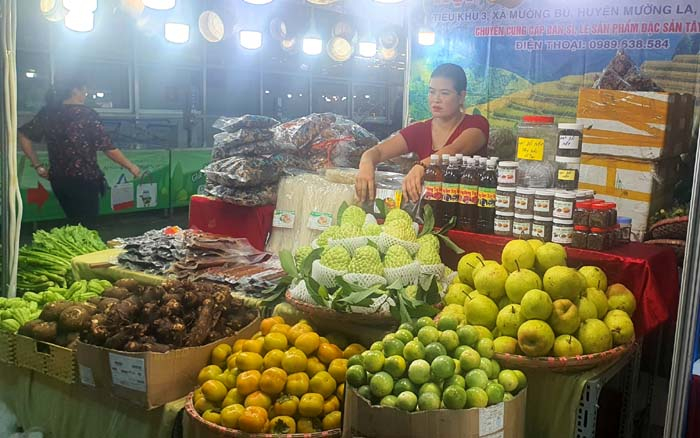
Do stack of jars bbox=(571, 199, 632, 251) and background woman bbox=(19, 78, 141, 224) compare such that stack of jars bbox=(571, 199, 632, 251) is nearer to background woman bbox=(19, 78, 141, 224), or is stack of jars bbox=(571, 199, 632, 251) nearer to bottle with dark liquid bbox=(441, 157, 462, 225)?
bottle with dark liquid bbox=(441, 157, 462, 225)

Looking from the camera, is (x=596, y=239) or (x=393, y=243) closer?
(x=596, y=239)

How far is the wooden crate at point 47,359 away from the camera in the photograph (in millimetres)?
2734

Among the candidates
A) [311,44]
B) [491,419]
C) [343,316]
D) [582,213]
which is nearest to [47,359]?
[343,316]

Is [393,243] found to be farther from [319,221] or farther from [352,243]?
[319,221]

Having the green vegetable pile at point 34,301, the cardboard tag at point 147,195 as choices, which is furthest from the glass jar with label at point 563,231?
the cardboard tag at point 147,195

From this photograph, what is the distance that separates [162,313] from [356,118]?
436 inches

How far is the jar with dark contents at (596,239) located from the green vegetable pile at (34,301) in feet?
7.26

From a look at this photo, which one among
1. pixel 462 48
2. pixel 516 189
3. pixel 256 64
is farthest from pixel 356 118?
pixel 516 189

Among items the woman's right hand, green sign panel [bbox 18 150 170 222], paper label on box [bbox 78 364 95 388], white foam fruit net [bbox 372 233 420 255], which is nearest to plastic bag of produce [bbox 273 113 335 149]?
the woman's right hand

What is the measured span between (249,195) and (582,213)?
80.6 inches

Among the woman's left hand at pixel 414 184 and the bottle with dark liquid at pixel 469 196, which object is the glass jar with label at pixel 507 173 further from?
the woman's left hand at pixel 414 184

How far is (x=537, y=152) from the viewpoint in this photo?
274 cm

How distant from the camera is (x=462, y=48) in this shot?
4668 millimetres

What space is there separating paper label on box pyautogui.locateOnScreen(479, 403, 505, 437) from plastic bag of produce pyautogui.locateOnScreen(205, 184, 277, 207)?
236cm
